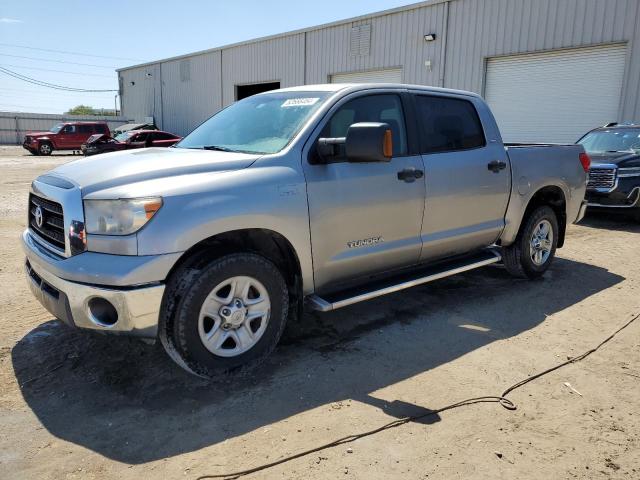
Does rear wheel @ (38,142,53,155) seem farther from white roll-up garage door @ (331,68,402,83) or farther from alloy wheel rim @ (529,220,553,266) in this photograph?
alloy wheel rim @ (529,220,553,266)

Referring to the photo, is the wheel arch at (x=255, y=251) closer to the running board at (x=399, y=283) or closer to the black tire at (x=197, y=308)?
the black tire at (x=197, y=308)

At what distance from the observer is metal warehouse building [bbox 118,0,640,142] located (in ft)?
43.8

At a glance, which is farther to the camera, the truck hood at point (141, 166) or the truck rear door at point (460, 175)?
the truck rear door at point (460, 175)

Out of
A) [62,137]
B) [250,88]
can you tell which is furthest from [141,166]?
[62,137]

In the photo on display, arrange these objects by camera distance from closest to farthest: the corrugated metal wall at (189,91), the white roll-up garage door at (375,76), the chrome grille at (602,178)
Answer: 1. the chrome grille at (602,178)
2. the white roll-up garage door at (375,76)
3. the corrugated metal wall at (189,91)

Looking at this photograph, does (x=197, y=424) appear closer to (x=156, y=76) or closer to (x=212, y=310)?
(x=212, y=310)

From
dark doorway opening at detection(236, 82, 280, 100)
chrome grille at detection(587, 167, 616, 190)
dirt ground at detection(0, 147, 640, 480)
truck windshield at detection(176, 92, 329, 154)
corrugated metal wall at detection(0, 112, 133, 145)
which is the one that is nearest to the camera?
dirt ground at detection(0, 147, 640, 480)

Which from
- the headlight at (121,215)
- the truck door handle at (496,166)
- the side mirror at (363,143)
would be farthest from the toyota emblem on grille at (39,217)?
the truck door handle at (496,166)

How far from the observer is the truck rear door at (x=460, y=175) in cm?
434

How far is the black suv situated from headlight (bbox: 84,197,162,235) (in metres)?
8.72

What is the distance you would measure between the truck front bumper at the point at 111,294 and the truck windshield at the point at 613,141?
9806 mm

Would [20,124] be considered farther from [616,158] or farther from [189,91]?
[616,158]

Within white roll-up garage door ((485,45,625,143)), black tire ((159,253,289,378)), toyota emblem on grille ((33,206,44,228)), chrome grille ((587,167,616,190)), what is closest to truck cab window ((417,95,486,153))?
black tire ((159,253,289,378))

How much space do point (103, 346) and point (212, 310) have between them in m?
1.14
